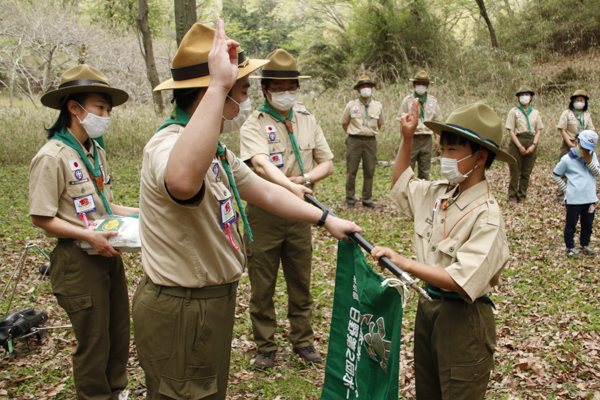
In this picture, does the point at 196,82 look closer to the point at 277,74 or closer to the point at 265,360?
the point at 277,74

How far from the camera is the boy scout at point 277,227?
13.9ft

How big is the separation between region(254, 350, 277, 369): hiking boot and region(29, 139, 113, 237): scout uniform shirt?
204cm

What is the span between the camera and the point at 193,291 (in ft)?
7.52

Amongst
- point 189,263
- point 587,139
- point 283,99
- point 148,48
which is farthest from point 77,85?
point 148,48

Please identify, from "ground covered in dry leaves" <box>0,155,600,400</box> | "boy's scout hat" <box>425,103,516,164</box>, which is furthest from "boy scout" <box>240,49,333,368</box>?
"boy's scout hat" <box>425,103,516,164</box>

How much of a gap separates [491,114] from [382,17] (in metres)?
21.4

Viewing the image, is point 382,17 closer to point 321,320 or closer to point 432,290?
point 321,320

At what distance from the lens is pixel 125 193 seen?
1070cm

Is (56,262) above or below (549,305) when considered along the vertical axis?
above

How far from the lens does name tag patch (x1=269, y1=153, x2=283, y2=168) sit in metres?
4.40

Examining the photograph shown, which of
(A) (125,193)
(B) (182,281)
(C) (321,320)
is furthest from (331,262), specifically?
(A) (125,193)

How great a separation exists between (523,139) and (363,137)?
12.6 ft

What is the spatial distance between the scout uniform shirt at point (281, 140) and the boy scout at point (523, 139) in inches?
291

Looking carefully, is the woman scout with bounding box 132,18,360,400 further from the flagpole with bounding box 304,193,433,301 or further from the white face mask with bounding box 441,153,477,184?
the white face mask with bounding box 441,153,477,184
